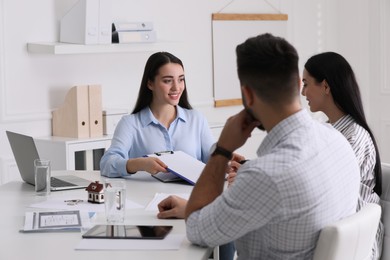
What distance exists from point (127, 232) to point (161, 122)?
125 cm

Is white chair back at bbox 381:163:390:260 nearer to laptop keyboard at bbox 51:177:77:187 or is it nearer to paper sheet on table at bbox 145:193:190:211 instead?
paper sheet on table at bbox 145:193:190:211

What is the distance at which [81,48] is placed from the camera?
14.8ft

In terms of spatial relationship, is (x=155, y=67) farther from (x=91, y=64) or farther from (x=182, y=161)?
(x=91, y=64)

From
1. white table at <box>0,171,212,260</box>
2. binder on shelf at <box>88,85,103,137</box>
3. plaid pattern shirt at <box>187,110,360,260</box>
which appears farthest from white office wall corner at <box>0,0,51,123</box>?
plaid pattern shirt at <box>187,110,360,260</box>

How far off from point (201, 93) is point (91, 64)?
100cm

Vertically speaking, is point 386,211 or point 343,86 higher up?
point 343,86

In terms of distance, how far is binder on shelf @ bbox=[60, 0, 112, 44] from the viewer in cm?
452

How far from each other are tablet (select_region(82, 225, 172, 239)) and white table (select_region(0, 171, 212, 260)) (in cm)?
4

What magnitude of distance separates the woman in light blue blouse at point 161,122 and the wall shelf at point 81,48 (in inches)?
42.6

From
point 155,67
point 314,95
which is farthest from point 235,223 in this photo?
point 155,67

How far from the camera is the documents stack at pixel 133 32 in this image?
4.73 m

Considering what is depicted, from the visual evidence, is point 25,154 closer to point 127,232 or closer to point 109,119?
point 127,232

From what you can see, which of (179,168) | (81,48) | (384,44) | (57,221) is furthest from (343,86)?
(384,44)

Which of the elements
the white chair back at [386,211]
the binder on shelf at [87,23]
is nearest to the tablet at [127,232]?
the white chair back at [386,211]
